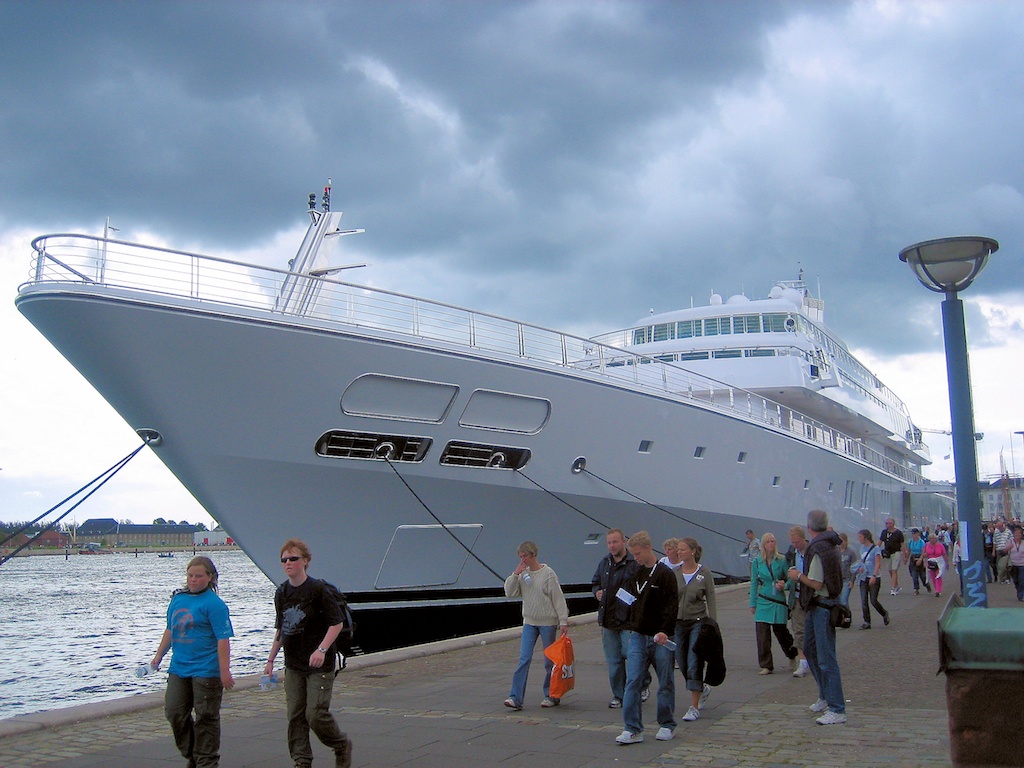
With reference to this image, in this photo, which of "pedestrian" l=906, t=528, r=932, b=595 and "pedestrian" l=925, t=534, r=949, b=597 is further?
"pedestrian" l=906, t=528, r=932, b=595

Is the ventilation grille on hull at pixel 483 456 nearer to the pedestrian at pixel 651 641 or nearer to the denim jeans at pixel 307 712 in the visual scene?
the pedestrian at pixel 651 641

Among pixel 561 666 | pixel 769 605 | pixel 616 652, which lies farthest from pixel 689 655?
pixel 769 605

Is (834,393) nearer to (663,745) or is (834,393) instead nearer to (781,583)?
(781,583)

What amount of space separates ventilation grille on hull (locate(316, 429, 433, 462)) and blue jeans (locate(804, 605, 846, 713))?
268 inches

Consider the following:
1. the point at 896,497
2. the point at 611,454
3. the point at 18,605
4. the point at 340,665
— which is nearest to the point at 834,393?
the point at 896,497

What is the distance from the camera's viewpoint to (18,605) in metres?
34.8

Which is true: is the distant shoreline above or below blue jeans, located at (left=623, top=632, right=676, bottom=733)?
below

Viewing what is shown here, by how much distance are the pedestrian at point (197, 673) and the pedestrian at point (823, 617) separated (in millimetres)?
4095

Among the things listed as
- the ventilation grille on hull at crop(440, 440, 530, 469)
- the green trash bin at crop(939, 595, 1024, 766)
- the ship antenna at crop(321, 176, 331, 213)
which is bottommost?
the green trash bin at crop(939, 595, 1024, 766)

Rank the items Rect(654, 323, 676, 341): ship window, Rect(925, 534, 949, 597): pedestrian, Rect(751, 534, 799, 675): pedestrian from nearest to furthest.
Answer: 1. Rect(751, 534, 799, 675): pedestrian
2. Rect(925, 534, 949, 597): pedestrian
3. Rect(654, 323, 676, 341): ship window

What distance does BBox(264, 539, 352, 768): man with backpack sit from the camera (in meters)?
5.28

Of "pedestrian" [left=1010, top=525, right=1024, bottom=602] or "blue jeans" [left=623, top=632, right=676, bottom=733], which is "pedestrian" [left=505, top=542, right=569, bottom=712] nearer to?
"blue jeans" [left=623, top=632, right=676, bottom=733]

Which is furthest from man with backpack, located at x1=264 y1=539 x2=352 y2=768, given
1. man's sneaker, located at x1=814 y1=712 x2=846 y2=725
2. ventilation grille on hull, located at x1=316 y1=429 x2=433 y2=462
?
ventilation grille on hull, located at x1=316 y1=429 x2=433 y2=462

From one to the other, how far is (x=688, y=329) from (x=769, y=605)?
55.8 feet
